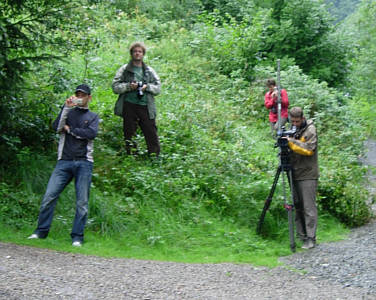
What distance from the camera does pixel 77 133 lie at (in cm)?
794

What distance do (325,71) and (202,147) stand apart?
9.71 meters

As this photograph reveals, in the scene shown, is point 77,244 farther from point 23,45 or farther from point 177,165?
point 23,45

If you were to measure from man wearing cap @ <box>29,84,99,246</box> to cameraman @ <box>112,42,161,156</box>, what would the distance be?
7.30 ft

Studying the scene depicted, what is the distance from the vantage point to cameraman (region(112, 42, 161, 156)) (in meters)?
10.2

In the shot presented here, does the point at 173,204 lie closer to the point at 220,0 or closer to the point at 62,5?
the point at 62,5

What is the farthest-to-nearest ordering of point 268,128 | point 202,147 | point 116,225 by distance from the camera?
point 268,128 < point 202,147 < point 116,225

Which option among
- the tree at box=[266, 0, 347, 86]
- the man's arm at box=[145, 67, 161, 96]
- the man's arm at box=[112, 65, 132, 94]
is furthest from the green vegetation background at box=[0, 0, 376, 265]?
the tree at box=[266, 0, 347, 86]

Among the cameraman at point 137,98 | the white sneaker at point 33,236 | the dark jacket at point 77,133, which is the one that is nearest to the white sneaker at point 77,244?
the white sneaker at point 33,236

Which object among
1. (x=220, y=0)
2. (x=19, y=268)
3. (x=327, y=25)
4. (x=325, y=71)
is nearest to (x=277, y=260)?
(x=19, y=268)

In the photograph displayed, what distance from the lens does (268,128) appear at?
15875 mm

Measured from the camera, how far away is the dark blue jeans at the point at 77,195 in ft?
25.7

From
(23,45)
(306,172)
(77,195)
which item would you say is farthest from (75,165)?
(306,172)

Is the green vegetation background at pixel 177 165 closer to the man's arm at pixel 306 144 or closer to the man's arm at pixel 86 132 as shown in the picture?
the man's arm at pixel 86 132

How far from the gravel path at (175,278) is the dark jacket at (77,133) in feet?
4.69
